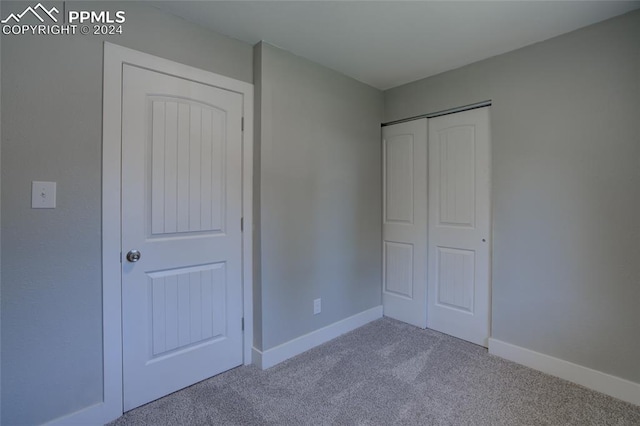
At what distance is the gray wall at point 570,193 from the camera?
1838 mm

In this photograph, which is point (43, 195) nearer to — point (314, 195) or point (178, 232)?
point (178, 232)

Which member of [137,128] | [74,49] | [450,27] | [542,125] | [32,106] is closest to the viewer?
[32,106]

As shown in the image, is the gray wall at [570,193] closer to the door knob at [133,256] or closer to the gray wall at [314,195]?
the gray wall at [314,195]

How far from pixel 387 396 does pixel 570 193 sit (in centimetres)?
182

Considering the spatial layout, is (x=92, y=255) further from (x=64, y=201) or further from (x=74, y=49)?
(x=74, y=49)

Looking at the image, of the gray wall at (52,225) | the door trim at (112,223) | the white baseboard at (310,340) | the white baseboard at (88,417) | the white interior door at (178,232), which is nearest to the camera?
the gray wall at (52,225)

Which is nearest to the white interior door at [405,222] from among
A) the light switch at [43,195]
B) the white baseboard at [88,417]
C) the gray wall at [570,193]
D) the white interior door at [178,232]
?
the gray wall at [570,193]

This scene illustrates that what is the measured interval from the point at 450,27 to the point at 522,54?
0.70 m

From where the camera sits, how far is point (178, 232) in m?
1.93

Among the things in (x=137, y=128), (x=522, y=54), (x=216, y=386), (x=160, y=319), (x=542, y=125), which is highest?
(x=522, y=54)

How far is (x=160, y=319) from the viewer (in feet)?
6.10

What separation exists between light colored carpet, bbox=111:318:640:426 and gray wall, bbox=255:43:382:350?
1.08 ft

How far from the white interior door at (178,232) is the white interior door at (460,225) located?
5.93 feet

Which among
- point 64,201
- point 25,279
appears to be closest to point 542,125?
point 64,201
